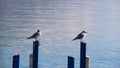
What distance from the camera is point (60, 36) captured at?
30172mm

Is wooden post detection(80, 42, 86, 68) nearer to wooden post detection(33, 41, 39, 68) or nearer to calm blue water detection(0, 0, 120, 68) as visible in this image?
wooden post detection(33, 41, 39, 68)

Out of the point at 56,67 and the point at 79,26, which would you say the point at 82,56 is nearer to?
the point at 56,67

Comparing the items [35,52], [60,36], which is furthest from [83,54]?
[60,36]

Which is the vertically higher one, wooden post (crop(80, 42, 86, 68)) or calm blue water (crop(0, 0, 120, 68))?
calm blue water (crop(0, 0, 120, 68))

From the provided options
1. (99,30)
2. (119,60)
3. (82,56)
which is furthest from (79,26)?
(82,56)

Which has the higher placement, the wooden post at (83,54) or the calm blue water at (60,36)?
the calm blue water at (60,36)

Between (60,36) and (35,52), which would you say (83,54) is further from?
(60,36)

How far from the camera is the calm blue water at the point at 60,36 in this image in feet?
76.3

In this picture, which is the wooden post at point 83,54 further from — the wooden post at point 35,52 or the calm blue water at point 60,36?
the calm blue water at point 60,36

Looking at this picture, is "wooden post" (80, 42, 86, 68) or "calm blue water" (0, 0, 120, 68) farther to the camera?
"calm blue water" (0, 0, 120, 68)

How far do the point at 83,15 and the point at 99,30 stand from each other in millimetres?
10205

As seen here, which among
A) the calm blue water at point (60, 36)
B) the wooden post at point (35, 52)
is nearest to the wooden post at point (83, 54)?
the wooden post at point (35, 52)

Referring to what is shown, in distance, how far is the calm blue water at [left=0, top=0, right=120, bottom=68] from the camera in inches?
915

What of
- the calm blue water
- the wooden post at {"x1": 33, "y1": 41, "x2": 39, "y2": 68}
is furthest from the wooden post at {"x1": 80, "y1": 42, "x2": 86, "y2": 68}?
the calm blue water
